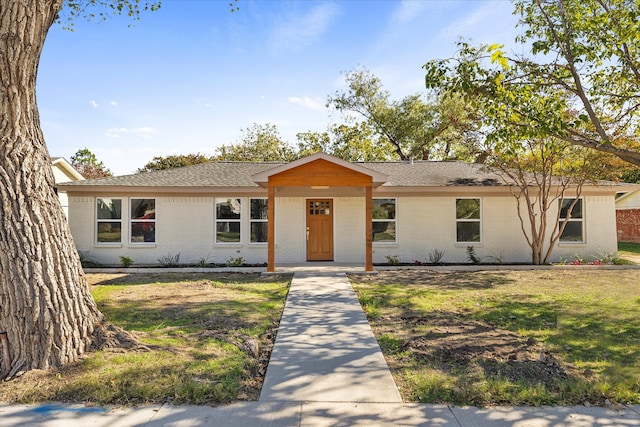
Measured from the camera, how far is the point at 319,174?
11.1 meters

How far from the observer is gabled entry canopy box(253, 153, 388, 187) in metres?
11.1

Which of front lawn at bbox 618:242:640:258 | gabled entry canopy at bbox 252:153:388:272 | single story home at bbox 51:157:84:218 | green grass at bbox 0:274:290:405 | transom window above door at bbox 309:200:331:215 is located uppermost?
single story home at bbox 51:157:84:218

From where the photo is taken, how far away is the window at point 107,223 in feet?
45.3

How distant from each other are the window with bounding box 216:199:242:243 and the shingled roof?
813mm

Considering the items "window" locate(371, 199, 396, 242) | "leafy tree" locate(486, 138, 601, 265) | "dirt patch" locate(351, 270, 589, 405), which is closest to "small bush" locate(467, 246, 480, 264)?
"leafy tree" locate(486, 138, 601, 265)

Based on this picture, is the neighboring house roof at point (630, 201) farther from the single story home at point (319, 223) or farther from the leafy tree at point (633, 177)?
the single story home at point (319, 223)

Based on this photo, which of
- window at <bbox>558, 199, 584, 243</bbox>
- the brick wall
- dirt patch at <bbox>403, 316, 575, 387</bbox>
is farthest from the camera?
the brick wall

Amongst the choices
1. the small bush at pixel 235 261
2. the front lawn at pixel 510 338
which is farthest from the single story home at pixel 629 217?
the small bush at pixel 235 261

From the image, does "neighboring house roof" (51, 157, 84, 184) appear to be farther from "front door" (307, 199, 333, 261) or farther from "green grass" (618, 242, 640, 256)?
"green grass" (618, 242, 640, 256)

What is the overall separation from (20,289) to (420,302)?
6822 mm

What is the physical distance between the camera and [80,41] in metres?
10.5

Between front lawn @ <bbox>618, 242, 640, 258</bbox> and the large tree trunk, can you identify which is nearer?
the large tree trunk

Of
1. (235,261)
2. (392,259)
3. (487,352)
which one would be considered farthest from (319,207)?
(487,352)

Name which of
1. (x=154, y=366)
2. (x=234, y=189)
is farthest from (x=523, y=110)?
(x=234, y=189)
